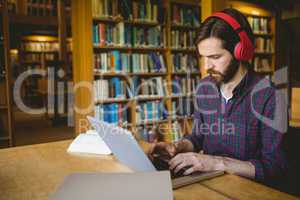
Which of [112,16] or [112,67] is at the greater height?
[112,16]

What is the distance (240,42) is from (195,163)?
1.95ft

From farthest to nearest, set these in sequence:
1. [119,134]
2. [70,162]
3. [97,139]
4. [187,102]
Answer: [187,102] < [97,139] < [70,162] < [119,134]

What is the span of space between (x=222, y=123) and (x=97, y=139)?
602mm

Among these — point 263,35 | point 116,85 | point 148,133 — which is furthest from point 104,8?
point 263,35

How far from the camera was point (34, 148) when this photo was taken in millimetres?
1376

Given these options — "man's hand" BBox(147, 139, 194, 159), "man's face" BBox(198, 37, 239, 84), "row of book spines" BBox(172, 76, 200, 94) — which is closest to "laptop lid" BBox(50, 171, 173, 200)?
"man's hand" BBox(147, 139, 194, 159)

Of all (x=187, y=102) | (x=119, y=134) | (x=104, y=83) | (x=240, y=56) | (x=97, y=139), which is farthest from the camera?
(x=187, y=102)

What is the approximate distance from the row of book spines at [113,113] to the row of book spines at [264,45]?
2871 mm

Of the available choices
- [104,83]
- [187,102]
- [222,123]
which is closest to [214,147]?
[222,123]

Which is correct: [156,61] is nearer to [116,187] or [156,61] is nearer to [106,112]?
[106,112]

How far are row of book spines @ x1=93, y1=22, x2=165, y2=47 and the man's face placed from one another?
2326 mm

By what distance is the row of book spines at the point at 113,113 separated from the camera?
11.3 ft

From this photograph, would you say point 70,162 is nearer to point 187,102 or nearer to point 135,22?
point 135,22

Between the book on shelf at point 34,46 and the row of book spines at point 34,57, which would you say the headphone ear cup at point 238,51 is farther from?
the book on shelf at point 34,46
